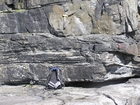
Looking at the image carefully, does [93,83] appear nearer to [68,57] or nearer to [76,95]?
[68,57]

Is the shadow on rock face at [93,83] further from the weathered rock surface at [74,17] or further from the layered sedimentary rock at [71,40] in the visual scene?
the weathered rock surface at [74,17]

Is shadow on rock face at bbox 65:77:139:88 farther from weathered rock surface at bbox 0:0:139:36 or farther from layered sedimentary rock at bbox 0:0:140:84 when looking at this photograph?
weathered rock surface at bbox 0:0:139:36

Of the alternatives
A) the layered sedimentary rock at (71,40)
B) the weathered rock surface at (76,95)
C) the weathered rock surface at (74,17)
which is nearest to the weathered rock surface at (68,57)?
the layered sedimentary rock at (71,40)

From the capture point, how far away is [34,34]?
5816 millimetres

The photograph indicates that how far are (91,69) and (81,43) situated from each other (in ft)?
1.80

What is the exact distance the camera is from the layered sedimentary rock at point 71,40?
5.52 meters

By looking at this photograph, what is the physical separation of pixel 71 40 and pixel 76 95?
1.25 metres

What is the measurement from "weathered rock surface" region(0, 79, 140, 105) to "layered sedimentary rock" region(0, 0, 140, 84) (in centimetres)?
28

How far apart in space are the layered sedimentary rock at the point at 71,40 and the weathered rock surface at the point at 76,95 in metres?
0.28

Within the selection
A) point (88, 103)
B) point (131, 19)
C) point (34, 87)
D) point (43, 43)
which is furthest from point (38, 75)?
point (131, 19)

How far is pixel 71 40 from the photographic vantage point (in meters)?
5.62

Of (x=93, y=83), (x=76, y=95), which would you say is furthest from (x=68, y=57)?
(x=76, y=95)

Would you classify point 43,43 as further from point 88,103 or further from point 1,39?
point 88,103

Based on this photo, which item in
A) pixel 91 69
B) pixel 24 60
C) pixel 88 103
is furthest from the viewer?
Answer: pixel 24 60
